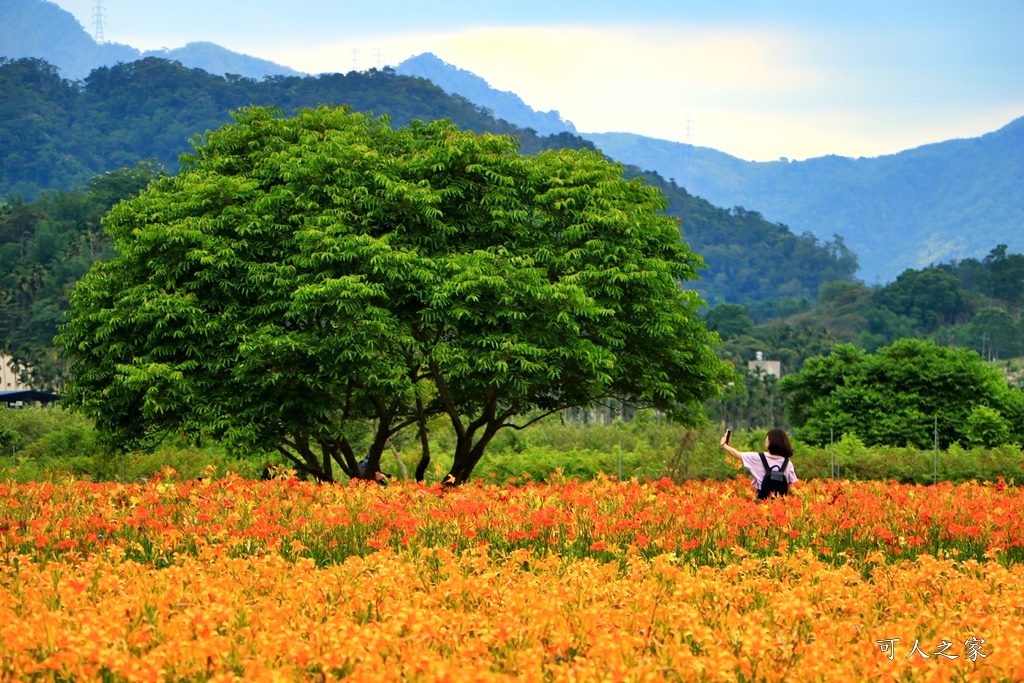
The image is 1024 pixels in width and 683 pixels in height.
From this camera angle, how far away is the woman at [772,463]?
9141mm

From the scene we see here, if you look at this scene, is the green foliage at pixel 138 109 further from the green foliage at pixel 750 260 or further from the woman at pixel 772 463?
the woman at pixel 772 463

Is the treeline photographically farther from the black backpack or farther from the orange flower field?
the orange flower field

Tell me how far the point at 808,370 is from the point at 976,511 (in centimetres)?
2214

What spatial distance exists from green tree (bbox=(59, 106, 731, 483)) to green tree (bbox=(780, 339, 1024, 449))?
1139 cm

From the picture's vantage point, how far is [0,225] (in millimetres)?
94438

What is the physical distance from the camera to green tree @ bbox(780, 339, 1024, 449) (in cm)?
2678

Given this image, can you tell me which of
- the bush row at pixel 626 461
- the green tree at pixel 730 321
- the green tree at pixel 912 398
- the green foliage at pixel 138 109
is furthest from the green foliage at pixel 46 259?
the green foliage at pixel 138 109

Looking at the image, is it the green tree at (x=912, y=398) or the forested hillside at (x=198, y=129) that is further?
the forested hillside at (x=198, y=129)

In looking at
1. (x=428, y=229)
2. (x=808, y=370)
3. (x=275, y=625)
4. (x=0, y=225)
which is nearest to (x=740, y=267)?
(x=0, y=225)

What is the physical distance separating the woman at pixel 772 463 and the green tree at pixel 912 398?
58.7 ft

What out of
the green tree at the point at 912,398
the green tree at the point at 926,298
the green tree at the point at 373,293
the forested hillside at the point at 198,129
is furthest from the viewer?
the forested hillside at the point at 198,129

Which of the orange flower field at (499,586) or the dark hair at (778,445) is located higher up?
the dark hair at (778,445)

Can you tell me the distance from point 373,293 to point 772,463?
6422 millimetres

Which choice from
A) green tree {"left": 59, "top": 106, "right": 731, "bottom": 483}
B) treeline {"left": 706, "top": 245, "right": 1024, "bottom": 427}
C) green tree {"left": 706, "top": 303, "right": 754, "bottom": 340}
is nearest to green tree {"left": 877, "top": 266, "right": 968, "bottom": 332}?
treeline {"left": 706, "top": 245, "right": 1024, "bottom": 427}
